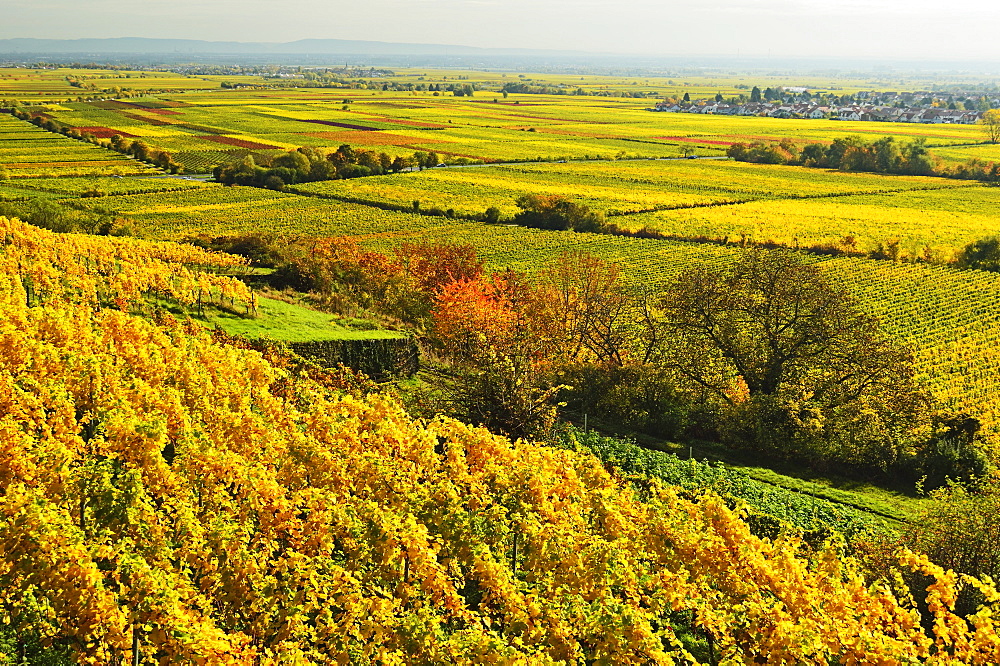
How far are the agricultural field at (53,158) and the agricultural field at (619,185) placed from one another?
2420 centimetres

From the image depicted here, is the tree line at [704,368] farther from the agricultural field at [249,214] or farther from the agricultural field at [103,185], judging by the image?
the agricultural field at [103,185]

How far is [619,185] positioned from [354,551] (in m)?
91.5

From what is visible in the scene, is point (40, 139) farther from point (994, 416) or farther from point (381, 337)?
point (994, 416)

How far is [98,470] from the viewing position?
1393 centimetres

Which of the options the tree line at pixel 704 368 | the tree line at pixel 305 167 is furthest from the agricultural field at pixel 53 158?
the tree line at pixel 704 368

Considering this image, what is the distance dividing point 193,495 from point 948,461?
2383 cm

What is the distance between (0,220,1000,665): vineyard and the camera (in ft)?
37.4

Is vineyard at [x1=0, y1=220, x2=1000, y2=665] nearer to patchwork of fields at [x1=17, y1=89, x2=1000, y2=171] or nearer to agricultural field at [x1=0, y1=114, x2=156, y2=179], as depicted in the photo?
agricultural field at [x1=0, y1=114, x2=156, y2=179]

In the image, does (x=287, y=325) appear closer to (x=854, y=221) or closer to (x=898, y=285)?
(x=898, y=285)

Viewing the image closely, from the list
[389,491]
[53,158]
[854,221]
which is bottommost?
[854,221]

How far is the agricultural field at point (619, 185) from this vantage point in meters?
87.4

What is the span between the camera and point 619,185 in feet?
330

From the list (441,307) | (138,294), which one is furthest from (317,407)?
(441,307)

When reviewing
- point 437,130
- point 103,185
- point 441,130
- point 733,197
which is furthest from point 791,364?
point 437,130
